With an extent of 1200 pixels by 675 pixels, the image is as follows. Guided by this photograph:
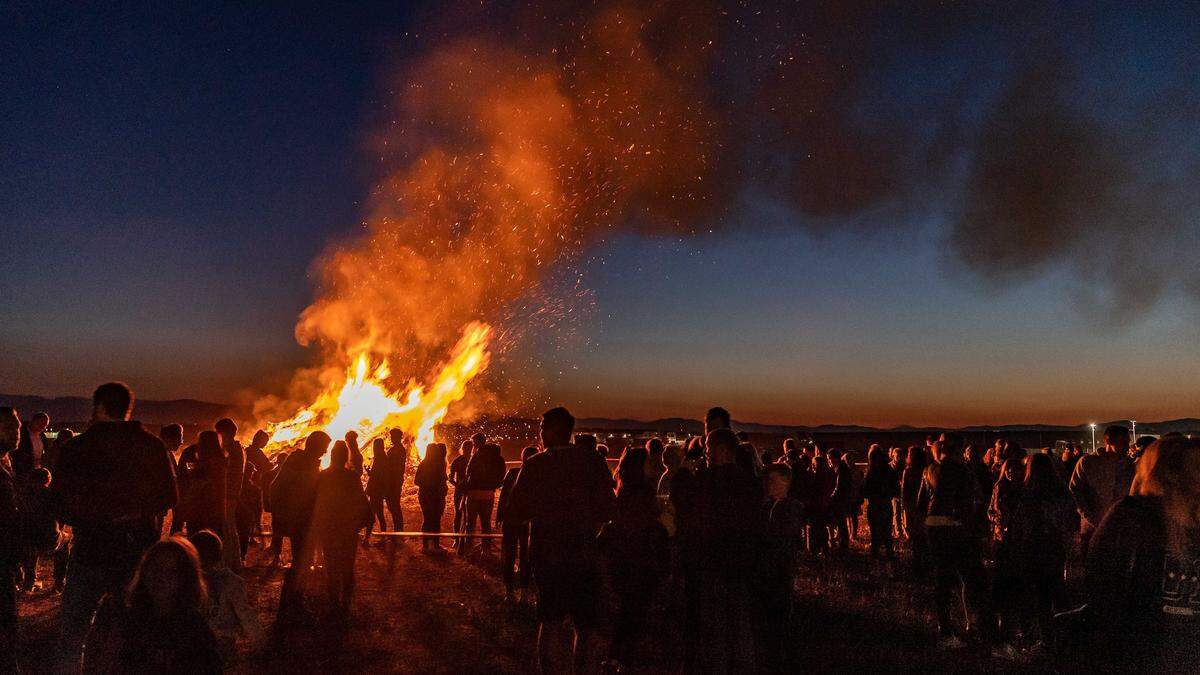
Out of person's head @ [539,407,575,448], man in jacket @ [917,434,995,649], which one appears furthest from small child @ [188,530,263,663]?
man in jacket @ [917,434,995,649]

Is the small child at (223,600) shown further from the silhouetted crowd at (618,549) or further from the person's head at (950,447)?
the person's head at (950,447)

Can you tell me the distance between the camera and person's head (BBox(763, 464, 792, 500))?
6.57 meters

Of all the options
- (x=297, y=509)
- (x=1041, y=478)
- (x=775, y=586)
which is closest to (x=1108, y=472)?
(x=1041, y=478)

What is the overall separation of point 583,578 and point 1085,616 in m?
3.11

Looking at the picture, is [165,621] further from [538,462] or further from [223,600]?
[538,462]

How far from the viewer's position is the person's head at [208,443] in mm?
8438

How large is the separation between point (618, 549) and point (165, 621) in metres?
3.55

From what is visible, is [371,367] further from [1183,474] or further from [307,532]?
[1183,474]

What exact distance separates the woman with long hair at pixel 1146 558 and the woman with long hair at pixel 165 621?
4952 millimetres

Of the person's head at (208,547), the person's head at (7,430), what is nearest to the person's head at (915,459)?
the person's head at (208,547)

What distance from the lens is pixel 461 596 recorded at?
9.65m

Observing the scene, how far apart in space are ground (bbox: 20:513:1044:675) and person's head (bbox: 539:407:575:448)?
2.13 meters

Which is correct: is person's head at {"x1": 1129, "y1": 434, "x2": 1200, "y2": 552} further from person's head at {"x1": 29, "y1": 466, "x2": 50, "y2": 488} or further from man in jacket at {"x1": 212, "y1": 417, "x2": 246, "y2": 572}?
person's head at {"x1": 29, "y1": 466, "x2": 50, "y2": 488}

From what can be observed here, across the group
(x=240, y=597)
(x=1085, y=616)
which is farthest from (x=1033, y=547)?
(x=240, y=597)
